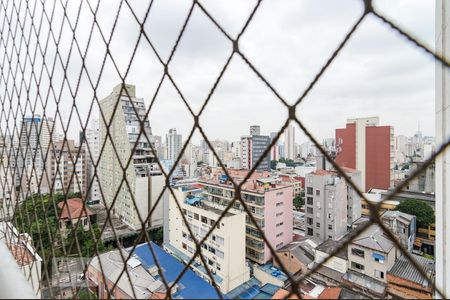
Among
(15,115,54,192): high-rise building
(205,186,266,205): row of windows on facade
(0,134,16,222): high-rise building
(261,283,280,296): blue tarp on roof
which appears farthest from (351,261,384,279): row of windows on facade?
(205,186,266,205): row of windows on facade

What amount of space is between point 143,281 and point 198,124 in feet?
1.36

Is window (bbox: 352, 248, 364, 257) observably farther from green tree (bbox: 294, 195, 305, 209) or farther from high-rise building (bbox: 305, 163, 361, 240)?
green tree (bbox: 294, 195, 305, 209)

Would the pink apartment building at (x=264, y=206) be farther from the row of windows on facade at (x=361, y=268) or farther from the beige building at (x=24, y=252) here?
the beige building at (x=24, y=252)

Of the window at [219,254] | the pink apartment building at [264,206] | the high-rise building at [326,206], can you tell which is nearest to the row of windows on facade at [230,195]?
the pink apartment building at [264,206]

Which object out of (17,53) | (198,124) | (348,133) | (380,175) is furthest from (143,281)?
(380,175)

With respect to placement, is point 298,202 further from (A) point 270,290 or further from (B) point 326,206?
(A) point 270,290

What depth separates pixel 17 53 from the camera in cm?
111

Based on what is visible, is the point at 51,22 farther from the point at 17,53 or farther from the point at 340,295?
the point at 340,295

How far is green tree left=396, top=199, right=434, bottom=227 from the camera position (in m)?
4.25

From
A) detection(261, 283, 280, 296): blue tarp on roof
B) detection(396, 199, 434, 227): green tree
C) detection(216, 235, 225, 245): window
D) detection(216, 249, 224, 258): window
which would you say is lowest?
detection(216, 249, 224, 258): window

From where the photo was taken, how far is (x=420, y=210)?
182 inches

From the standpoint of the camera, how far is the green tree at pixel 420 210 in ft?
14.0

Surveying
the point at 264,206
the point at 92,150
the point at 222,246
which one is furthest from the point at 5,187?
the point at 264,206

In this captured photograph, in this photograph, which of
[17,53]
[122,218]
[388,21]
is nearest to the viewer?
[388,21]
